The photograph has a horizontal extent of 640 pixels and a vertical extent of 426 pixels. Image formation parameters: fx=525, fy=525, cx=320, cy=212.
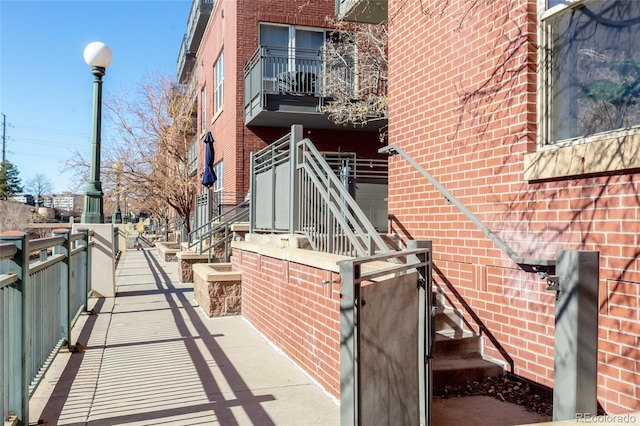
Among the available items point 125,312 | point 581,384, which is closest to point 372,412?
point 581,384

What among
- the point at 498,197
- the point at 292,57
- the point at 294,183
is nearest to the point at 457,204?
the point at 498,197

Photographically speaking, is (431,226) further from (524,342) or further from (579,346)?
(579,346)

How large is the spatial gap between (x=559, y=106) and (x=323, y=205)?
2.37m

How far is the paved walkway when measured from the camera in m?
4.02

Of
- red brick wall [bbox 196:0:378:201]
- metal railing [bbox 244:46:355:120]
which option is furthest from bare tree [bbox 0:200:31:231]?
metal railing [bbox 244:46:355:120]

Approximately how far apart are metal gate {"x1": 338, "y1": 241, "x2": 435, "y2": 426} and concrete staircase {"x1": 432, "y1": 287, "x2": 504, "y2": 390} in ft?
3.24

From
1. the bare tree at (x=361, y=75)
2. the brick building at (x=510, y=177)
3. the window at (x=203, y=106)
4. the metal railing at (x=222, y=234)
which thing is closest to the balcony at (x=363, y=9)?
the bare tree at (x=361, y=75)

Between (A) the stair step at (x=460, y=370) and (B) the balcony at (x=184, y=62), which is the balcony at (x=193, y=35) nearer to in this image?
(B) the balcony at (x=184, y=62)

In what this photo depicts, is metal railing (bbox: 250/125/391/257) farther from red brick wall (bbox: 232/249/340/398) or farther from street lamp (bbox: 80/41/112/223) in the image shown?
street lamp (bbox: 80/41/112/223)

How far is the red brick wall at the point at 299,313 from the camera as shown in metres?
4.49

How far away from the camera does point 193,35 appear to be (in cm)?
2438

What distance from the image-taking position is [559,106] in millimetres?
4414

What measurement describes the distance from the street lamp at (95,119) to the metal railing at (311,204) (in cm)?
420

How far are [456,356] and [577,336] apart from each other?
200 centimetres
